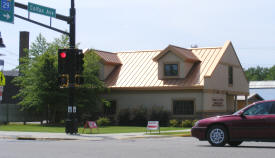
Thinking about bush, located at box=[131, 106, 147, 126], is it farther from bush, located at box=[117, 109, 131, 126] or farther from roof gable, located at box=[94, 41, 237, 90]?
roof gable, located at box=[94, 41, 237, 90]

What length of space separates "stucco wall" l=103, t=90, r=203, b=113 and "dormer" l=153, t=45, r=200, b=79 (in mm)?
1425

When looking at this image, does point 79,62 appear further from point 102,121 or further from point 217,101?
point 217,101

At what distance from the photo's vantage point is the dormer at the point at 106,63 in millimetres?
40750

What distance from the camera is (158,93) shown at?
37.8 m

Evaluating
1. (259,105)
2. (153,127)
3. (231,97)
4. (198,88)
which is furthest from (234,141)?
(231,97)

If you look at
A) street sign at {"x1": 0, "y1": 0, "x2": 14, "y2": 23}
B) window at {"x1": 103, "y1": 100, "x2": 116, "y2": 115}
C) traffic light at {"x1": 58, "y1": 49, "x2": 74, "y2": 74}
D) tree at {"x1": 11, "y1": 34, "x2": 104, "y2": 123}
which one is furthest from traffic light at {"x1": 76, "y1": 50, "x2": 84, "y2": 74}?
window at {"x1": 103, "y1": 100, "x2": 116, "y2": 115}

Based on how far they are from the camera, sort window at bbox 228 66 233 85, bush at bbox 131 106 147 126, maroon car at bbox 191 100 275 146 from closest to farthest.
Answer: maroon car at bbox 191 100 275 146
bush at bbox 131 106 147 126
window at bbox 228 66 233 85

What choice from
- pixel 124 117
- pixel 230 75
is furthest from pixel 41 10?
pixel 230 75

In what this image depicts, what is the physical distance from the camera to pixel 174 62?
37.8 meters

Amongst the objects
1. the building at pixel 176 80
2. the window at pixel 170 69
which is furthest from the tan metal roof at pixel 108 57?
the window at pixel 170 69

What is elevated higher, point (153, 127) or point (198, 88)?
point (198, 88)

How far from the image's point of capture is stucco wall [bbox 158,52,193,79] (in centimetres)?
3734

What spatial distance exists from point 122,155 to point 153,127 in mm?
12394

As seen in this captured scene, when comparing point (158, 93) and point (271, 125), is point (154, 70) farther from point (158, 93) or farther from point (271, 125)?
point (271, 125)
